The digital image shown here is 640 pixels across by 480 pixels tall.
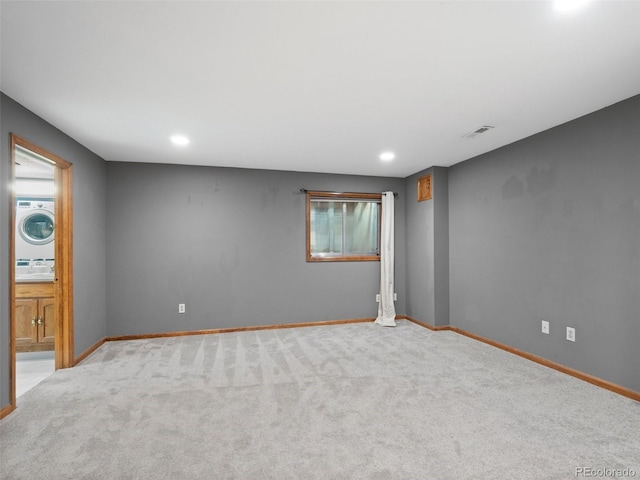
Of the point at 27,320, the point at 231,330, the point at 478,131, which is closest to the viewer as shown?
the point at 478,131

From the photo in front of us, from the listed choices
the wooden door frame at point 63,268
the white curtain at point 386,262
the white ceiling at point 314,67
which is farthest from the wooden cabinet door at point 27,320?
the white curtain at point 386,262

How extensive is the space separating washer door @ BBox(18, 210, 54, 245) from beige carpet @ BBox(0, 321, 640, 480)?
198 centimetres

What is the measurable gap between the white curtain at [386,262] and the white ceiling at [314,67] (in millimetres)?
1934

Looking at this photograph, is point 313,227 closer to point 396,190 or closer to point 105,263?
point 396,190

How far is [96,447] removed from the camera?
6.75 ft

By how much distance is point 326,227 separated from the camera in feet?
17.8

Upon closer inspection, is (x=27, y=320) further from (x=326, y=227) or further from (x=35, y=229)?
(x=326, y=227)

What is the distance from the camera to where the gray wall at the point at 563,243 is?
270 cm

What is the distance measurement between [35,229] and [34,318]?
1242 mm

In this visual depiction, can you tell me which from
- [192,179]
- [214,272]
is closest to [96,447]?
[214,272]

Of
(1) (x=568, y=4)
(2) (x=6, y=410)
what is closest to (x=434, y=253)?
(1) (x=568, y=4)

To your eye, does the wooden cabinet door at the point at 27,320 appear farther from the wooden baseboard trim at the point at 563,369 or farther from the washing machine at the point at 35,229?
the wooden baseboard trim at the point at 563,369

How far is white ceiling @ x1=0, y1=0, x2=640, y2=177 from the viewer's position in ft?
5.35

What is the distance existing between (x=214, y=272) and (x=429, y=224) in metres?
3.16
